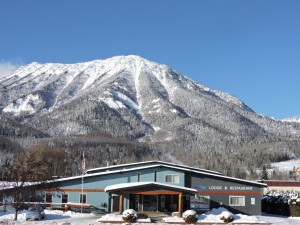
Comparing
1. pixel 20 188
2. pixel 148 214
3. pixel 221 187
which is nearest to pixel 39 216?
pixel 20 188

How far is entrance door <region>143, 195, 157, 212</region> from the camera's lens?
4588 centimetres

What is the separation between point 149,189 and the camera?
142 ft

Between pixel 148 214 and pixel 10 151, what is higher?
pixel 10 151

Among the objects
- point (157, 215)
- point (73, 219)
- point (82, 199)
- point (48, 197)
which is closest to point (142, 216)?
point (157, 215)

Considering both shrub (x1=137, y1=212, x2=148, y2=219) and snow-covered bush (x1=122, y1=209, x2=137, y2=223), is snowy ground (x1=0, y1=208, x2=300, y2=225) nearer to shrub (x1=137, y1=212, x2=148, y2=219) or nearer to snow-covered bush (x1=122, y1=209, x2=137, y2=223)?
snow-covered bush (x1=122, y1=209, x2=137, y2=223)

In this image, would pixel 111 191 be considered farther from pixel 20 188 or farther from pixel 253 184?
pixel 253 184

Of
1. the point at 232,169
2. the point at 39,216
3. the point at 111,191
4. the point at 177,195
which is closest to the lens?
the point at 39,216

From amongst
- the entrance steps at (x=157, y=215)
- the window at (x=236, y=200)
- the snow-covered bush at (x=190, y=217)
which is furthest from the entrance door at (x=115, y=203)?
the window at (x=236, y=200)

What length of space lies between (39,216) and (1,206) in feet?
30.2

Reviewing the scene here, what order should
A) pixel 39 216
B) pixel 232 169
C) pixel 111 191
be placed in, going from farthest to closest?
1. pixel 232 169
2. pixel 111 191
3. pixel 39 216

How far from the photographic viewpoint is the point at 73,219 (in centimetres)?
4069

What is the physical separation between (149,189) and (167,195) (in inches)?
138

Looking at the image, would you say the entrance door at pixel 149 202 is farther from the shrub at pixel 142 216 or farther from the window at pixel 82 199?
the window at pixel 82 199

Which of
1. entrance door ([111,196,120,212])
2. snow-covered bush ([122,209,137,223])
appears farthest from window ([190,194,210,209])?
snow-covered bush ([122,209,137,223])
